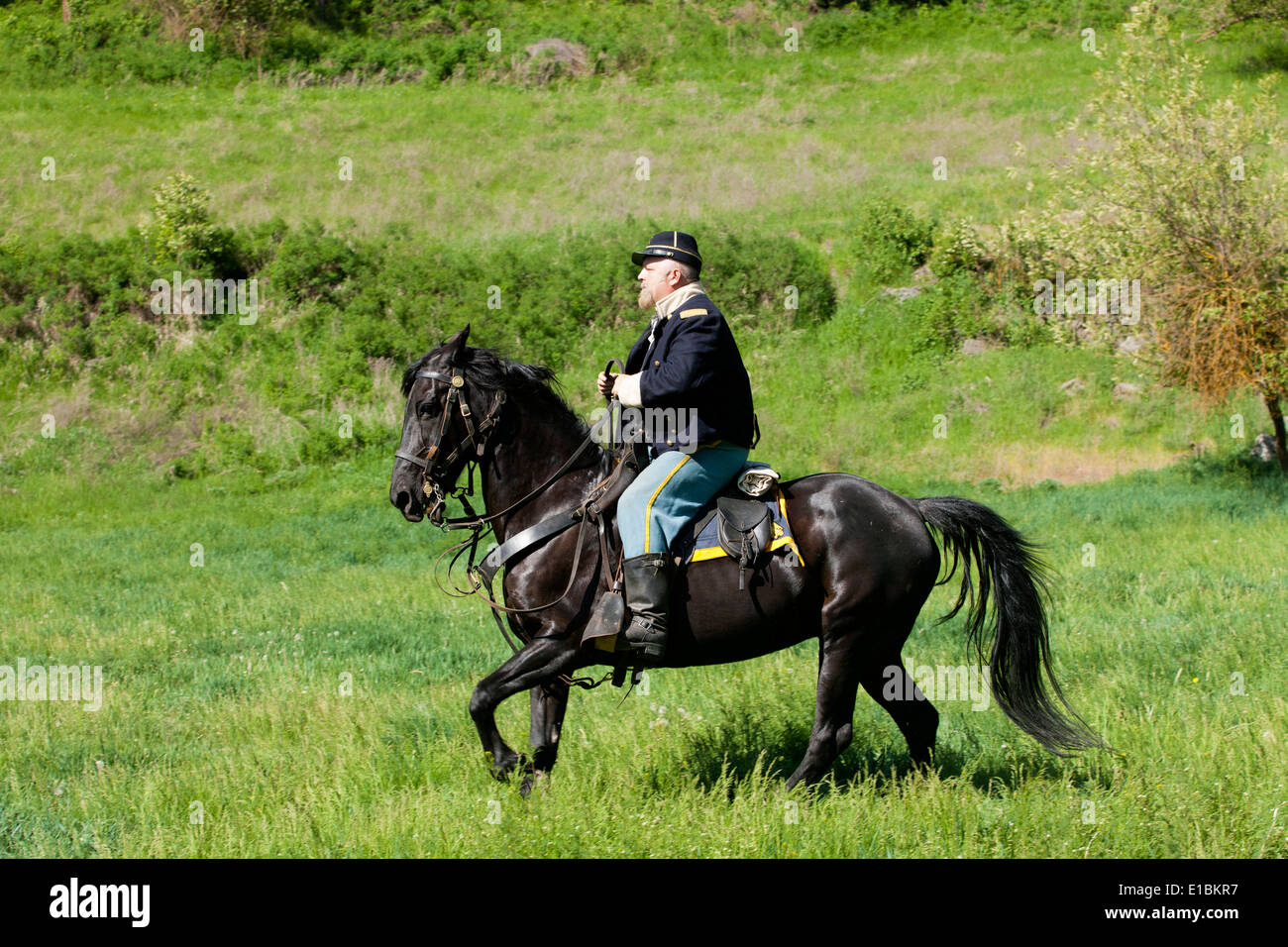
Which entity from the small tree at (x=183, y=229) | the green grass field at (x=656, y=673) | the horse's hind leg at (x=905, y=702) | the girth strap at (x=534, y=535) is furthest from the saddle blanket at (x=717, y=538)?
the small tree at (x=183, y=229)

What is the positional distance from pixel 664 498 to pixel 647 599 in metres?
0.54

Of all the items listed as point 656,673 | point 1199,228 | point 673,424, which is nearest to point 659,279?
point 673,424

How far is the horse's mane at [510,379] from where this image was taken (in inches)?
232

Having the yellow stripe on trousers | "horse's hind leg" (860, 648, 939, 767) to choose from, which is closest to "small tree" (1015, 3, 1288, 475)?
"horse's hind leg" (860, 648, 939, 767)

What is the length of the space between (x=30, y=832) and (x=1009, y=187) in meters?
27.6

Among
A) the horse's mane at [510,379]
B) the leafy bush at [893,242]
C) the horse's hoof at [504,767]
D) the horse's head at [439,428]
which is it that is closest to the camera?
the horse's hoof at [504,767]

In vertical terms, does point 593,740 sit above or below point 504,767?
below

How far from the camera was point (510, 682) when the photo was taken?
5527mm

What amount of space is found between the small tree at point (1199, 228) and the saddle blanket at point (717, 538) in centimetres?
1410

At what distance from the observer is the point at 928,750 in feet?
20.0

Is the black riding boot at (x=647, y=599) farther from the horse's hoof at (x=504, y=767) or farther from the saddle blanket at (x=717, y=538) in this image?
the horse's hoof at (x=504, y=767)

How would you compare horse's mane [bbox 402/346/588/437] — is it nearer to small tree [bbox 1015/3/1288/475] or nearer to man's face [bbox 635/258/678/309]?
man's face [bbox 635/258/678/309]

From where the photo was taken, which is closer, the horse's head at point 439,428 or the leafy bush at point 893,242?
the horse's head at point 439,428

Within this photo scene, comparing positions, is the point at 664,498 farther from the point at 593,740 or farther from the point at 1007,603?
the point at 1007,603
